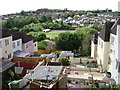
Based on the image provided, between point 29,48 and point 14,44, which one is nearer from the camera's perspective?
point 14,44

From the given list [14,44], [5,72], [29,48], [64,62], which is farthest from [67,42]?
[5,72]

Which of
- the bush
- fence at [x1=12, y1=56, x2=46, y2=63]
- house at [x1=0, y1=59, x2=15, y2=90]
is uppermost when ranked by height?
house at [x1=0, y1=59, x2=15, y2=90]

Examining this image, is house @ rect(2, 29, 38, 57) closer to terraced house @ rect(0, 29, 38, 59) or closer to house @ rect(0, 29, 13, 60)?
terraced house @ rect(0, 29, 38, 59)

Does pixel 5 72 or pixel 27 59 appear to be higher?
pixel 5 72

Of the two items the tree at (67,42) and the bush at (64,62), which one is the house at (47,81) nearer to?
the bush at (64,62)

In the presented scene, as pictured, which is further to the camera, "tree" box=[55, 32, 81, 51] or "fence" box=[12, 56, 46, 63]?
"tree" box=[55, 32, 81, 51]

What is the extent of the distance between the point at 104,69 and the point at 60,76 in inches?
350

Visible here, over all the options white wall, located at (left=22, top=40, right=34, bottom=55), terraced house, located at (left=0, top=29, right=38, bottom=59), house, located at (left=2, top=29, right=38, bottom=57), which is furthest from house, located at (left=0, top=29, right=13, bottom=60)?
white wall, located at (left=22, top=40, right=34, bottom=55)

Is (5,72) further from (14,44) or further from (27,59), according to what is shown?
(14,44)

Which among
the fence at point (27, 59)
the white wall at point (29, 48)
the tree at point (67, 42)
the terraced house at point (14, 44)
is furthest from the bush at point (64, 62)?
the tree at point (67, 42)

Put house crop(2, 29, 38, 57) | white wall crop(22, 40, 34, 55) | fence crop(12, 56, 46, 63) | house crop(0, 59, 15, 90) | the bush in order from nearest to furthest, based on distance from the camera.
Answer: house crop(0, 59, 15, 90) < fence crop(12, 56, 46, 63) < the bush < house crop(2, 29, 38, 57) < white wall crop(22, 40, 34, 55)

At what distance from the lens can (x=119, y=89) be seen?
33.3ft

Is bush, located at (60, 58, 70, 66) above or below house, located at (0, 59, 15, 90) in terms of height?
below

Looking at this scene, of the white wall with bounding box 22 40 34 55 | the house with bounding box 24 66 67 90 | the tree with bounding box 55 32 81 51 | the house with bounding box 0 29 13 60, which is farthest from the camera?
the tree with bounding box 55 32 81 51
